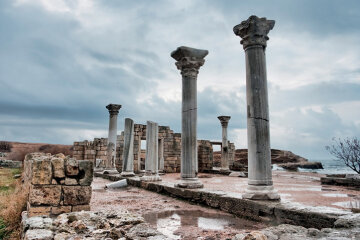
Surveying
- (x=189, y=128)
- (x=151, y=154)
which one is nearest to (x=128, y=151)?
(x=151, y=154)

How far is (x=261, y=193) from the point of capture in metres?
5.88

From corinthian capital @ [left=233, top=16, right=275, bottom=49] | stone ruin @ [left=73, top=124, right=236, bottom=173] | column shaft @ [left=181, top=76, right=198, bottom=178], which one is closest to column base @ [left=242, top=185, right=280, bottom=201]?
column shaft @ [left=181, top=76, right=198, bottom=178]

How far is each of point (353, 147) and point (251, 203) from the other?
1439 cm

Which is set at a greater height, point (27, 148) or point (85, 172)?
point (27, 148)

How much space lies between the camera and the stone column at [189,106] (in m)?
8.59

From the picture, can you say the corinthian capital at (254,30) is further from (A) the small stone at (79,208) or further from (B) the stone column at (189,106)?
(A) the small stone at (79,208)

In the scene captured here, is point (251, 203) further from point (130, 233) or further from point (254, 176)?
point (130, 233)

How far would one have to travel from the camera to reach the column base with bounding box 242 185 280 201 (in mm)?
5852

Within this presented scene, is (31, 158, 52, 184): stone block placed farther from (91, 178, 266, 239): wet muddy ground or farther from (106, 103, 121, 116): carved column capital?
(106, 103, 121, 116): carved column capital

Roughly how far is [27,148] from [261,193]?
31051mm

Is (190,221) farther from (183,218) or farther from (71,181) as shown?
(71,181)

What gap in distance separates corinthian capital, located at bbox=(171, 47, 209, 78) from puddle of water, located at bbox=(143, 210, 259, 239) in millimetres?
4598

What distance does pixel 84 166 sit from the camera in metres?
5.10

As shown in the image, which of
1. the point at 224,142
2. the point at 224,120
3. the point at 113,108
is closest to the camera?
the point at 113,108
